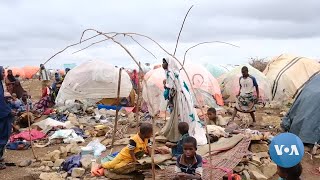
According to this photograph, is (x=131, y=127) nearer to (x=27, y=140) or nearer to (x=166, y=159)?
(x=27, y=140)

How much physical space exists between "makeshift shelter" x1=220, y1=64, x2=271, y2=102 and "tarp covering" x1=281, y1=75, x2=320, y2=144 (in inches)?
219

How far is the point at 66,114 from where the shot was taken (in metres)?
10.5

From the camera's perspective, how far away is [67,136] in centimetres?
817

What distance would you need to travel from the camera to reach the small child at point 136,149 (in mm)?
5195

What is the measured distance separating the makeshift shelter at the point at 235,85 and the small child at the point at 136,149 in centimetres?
819

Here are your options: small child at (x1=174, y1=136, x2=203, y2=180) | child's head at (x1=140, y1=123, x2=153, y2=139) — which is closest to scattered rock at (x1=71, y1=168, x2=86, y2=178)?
child's head at (x1=140, y1=123, x2=153, y2=139)

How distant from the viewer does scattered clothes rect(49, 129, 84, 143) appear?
8.03m

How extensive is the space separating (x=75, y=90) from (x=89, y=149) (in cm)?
577

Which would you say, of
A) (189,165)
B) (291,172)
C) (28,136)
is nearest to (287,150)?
(291,172)

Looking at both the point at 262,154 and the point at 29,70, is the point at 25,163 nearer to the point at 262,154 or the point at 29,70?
the point at 262,154

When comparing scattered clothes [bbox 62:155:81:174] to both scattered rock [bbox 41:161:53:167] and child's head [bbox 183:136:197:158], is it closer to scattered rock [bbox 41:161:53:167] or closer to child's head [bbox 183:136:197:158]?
scattered rock [bbox 41:161:53:167]

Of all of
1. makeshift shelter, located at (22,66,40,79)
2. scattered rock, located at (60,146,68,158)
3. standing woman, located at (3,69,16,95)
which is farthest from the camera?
makeshift shelter, located at (22,66,40,79)

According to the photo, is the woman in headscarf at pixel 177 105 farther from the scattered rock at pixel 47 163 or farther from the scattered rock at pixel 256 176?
the scattered rock at pixel 47 163

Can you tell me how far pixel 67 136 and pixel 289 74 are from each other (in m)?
7.92
